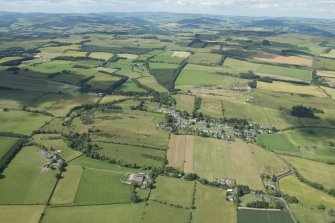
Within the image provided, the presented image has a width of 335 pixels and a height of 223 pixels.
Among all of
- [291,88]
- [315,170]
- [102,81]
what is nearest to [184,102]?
[102,81]

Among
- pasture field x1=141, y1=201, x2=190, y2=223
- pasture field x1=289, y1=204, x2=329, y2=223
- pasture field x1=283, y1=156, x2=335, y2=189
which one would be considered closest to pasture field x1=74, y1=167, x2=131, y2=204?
pasture field x1=141, y1=201, x2=190, y2=223

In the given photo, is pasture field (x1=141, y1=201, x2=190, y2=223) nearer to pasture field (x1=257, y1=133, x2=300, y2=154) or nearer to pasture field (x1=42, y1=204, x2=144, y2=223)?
pasture field (x1=42, y1=204, x2=144, y2=223)

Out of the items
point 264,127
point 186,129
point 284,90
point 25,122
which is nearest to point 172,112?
point 186,129

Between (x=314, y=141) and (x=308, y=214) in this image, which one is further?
(x=314, y=141)

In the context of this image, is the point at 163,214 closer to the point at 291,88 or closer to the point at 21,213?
the point at 21,213

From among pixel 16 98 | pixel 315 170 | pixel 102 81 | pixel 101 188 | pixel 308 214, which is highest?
pixel 101 188

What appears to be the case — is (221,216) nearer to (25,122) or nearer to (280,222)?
(280,222)
